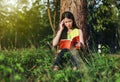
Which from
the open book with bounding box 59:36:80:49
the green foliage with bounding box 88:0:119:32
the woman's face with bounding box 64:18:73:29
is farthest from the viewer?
the green foliage with bounding box 88:0:119:32

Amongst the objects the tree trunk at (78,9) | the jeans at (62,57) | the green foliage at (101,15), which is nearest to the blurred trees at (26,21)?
the green foliage at (101,15)

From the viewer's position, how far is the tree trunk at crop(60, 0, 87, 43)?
1020 cm

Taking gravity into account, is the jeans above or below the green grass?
below

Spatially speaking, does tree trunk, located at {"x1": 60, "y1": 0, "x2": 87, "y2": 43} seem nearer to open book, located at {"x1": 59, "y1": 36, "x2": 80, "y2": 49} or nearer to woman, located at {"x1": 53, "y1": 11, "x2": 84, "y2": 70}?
woman, located at {"x1": 53, "y1": 11, "x2": 84, "y2": 70}

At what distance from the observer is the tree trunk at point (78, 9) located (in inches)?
401

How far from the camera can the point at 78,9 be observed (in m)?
10.2

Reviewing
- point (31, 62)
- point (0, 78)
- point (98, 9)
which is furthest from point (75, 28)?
point (98, 9)

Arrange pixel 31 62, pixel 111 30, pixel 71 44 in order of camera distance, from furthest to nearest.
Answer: pixel 111 30 → pixel 31 62 → pixel 71 44

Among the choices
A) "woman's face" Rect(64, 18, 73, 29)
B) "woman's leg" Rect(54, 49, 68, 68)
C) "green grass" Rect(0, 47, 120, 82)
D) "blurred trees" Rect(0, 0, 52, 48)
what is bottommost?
"blurred trees" Rect(0, 0, 52, 48)

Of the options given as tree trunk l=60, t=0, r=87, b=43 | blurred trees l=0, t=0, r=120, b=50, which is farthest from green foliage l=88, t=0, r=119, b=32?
tree trunk l=60, t=0, r=87, b=43

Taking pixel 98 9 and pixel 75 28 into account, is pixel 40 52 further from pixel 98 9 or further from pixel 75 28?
pixel 98 9

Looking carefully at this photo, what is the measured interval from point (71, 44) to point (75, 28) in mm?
395

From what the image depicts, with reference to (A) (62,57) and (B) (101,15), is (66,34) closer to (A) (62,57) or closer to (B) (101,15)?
(A) (62,57)

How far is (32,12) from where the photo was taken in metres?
61.2
